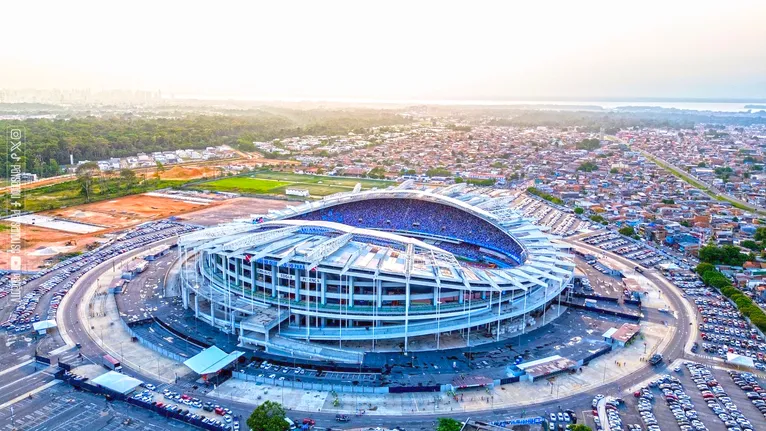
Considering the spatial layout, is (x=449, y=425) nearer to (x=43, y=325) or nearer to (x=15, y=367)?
(x=15, y=367)

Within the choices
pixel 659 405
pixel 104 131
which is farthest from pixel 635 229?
pixel 104 131

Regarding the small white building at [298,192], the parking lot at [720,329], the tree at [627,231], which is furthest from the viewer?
the small white building at [298,192]

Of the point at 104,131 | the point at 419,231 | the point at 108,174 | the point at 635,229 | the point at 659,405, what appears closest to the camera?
the point at 659,405

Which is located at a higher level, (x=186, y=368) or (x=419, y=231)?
(x=419, y=231)

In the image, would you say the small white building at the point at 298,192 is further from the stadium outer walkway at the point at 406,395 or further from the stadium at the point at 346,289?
the stadium outer walkway at the point at 406,395

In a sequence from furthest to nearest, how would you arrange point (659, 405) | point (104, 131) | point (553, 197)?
point (104, 131) → point (553, 197) → point (659, 405)

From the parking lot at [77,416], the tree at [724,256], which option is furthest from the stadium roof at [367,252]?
the tree at [724,256]

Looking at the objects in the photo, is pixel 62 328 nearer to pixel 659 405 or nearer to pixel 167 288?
pixel 167 288

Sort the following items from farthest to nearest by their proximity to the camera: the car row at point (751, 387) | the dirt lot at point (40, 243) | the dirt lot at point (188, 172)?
the dirt lot at point (188, 172) → the dirt lot at point (40, 243) → the car row at point (751, 387)
